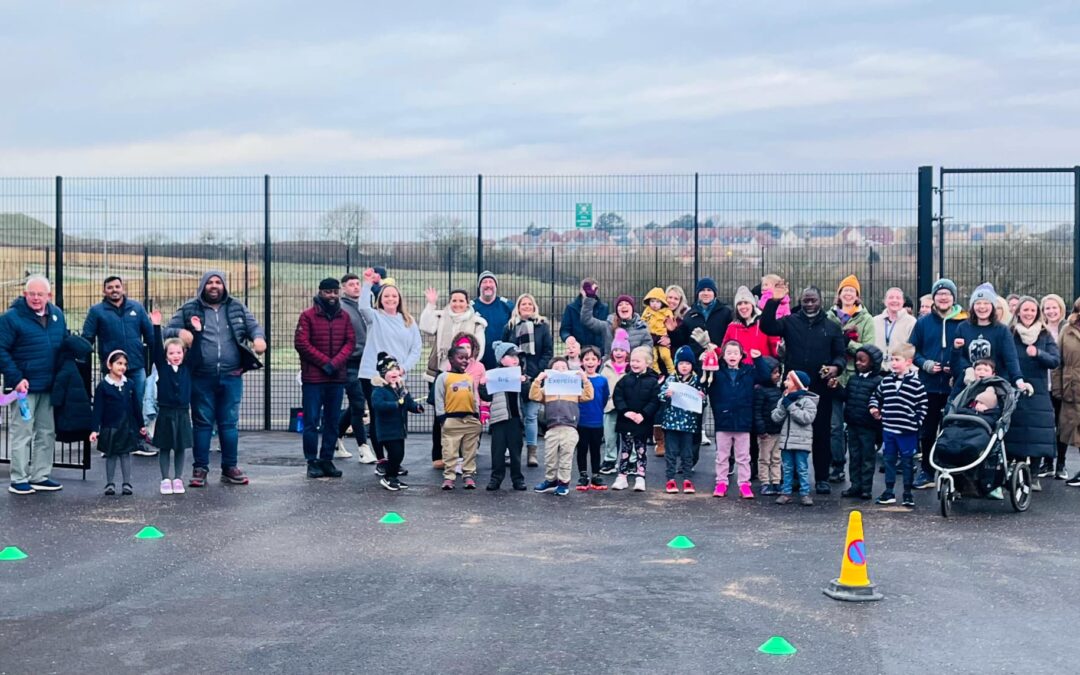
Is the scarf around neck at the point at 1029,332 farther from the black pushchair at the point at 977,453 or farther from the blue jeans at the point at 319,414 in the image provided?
the blue jeans at the point at 319,414

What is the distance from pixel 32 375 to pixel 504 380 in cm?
459

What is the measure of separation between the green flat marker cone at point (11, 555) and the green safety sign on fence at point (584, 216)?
935 cm

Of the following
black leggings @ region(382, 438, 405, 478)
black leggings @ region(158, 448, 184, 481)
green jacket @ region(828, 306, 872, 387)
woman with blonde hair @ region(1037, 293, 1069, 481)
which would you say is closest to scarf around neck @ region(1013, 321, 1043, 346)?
woman with blonde hair @ region(1037, 293, 1069, 481)

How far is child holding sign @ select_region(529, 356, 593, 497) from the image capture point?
1252 cm

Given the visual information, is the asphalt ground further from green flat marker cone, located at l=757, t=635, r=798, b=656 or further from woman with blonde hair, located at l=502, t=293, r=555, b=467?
woman with blonde hair, located at l=502, t=293, r=555, b=467

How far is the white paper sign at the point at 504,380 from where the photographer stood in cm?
1302

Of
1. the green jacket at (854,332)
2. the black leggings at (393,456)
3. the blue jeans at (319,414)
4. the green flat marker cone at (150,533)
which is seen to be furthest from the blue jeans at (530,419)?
the green flat marker cone at (150,533)

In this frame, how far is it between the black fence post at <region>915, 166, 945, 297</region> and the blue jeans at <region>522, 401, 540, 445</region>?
20.2ft

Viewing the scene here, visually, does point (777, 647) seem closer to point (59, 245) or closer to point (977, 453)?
point (977, 453)

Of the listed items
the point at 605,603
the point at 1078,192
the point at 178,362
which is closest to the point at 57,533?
the point at 178,362

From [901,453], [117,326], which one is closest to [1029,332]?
[901,453]

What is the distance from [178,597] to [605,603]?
2738 millimetres

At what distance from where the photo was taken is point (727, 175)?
17.3 metres

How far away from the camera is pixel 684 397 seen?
41.2 ft
